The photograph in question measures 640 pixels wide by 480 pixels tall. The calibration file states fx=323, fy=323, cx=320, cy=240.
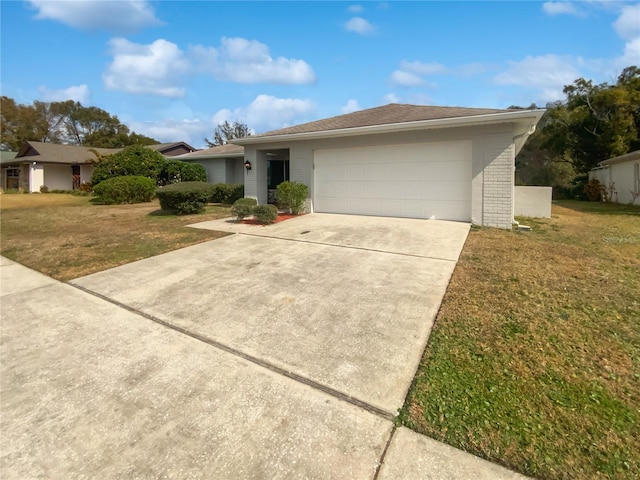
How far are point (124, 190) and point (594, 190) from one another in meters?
25.4

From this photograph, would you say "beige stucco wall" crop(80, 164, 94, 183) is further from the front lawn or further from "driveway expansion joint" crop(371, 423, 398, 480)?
"driveway expansion joint" crop(371, 423, 398, 480)

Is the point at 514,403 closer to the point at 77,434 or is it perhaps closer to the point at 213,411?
the point at 213,411

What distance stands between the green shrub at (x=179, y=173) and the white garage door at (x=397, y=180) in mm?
10293

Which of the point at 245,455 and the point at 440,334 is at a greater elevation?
the point at 440,334

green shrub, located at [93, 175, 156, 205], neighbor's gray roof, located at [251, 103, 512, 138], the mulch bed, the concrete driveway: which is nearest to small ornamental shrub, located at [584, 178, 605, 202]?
neighbor's gray roof, located at [251, 103, 512, 138]

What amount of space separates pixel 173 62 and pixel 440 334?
20.1 meters

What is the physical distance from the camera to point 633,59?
65.8 feet

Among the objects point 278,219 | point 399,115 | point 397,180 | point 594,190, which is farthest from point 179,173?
point 594,190

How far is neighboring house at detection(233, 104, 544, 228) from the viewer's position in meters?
8.12

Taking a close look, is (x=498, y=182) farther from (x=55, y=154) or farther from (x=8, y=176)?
(x=8, y=176)

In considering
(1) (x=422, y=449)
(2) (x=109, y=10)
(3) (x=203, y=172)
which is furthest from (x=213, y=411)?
(3) (x=203, y=172)

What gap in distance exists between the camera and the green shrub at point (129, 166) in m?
17.2

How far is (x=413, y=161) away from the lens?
9.26 meters

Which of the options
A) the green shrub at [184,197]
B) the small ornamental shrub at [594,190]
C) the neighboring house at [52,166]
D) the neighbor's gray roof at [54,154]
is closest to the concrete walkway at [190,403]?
the green shrub at [184,197]
